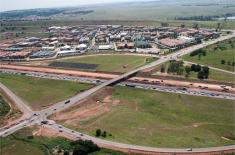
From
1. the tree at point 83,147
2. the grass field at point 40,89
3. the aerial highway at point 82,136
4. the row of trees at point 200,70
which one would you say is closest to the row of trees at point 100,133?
the aerial highway at point 82,136

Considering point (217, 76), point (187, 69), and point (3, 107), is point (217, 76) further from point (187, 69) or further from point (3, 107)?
point (3, 107)

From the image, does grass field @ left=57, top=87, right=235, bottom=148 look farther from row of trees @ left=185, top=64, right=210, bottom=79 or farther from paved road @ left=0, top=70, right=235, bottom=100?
row of trees @ left=185, top=64, right=210, bottom=79

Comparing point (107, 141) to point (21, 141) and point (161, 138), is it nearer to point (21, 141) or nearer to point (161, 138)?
point (161, 138)


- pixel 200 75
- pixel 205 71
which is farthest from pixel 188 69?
pixel 200 75

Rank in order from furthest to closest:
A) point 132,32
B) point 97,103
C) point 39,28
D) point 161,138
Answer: point 39,28, point 132,32, point 97,103, point 161,138

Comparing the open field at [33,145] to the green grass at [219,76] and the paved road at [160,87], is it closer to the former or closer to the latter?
the paved road at [160,87]

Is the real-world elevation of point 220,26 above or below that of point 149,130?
above

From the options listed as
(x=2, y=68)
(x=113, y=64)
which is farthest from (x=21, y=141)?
(x=2, y=68)

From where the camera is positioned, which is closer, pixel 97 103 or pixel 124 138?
pixel 124 138
